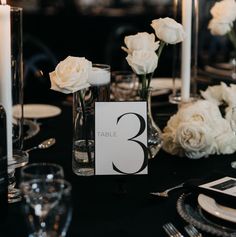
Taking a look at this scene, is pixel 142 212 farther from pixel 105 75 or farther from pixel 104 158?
pixel 105 75

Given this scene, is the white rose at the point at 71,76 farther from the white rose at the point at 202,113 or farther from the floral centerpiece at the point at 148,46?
the white rose at the point at 202,113

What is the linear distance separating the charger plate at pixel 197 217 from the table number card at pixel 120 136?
6.1 inches

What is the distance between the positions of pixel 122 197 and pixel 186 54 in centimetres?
68

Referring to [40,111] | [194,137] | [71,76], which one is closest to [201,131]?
[194,137]

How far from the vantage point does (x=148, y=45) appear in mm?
1604

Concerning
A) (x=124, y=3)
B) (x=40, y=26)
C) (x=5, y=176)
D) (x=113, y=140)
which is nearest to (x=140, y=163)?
(x=113, y=140)

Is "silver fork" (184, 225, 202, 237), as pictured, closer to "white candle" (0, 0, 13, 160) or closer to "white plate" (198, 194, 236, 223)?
"white plate" (198, 194, 236, 223)

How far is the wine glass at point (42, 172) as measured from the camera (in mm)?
1215

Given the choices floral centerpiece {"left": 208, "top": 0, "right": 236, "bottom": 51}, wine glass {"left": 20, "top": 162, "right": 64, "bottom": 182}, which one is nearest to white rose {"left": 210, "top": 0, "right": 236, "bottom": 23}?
floral centerpiece {"left": 208, "top": 0, "right": 236, "bottom": 51}

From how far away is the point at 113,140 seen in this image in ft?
5.15

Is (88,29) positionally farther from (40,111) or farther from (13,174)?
(13,174)

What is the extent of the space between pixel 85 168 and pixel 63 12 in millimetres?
3891

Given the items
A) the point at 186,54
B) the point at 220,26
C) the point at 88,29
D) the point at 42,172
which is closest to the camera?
the point at 42,172

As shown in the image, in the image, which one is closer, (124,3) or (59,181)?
(59,181)
